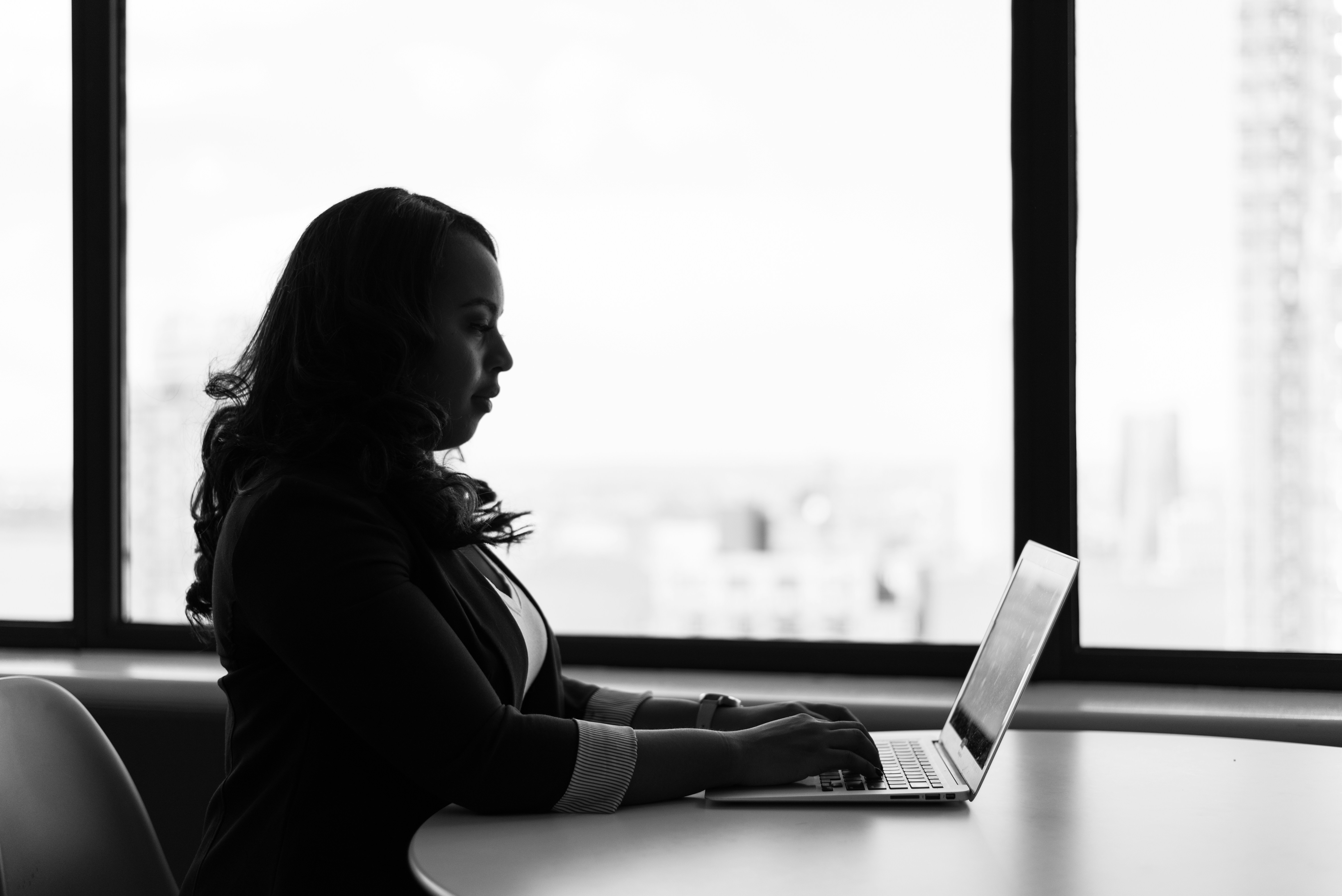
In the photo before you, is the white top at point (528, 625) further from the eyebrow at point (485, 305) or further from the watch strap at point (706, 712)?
the eyebrow at point (485, 305)

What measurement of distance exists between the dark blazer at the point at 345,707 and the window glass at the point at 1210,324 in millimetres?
1379

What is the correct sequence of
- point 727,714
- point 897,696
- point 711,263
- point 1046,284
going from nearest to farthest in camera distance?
point 727,714, point 897,696, point 1046,284, point 711,263

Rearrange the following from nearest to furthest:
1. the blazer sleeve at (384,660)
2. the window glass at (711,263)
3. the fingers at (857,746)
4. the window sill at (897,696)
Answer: the blazer sleeve at (384,660) → the fingers at (857,746) → the window sill at (897,696) → the window glass at (711,263)

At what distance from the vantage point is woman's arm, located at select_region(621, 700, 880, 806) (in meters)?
1.21

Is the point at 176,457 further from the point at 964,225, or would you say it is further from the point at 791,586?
the point at 964,225

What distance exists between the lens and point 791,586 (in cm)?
241

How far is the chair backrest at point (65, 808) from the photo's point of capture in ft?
4.34

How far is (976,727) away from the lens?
131cm

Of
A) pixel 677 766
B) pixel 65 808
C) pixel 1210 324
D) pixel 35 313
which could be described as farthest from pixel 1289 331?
pixel 35 313

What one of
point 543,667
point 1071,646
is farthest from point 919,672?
point 543,667

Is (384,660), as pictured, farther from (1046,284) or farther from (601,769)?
(1046,284)

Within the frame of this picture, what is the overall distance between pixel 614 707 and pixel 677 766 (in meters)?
0.41

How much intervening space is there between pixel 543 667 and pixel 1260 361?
55.3 inches

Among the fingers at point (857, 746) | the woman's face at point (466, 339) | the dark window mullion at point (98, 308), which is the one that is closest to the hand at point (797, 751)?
the fingers at point (857, 746)
